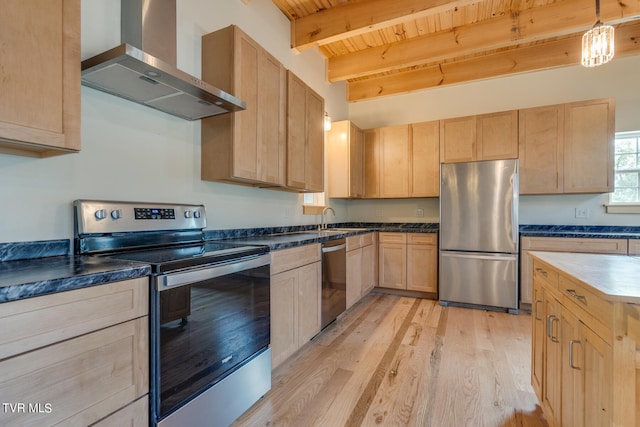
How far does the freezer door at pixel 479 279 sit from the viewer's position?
3314mm

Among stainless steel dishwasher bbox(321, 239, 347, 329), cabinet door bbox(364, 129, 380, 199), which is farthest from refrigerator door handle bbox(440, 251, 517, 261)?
stainless steel dishwasher bbox(321, 239, 347, 329)

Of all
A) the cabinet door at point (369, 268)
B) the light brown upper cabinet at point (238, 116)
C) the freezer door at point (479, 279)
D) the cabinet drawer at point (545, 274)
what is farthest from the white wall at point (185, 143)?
the cabinet drawer at point (545, 274)

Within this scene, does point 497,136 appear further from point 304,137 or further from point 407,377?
point 407,377

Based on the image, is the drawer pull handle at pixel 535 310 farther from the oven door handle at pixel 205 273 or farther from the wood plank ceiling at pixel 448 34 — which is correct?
the wood plank ceiling at pixel 448 34

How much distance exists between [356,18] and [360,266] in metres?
2.69

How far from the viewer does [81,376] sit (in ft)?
3.02

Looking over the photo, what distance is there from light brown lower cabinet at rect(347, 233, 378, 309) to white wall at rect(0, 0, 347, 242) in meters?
1.18

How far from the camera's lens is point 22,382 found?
797 millimetres

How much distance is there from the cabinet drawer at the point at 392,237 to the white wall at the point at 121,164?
2.02 meters

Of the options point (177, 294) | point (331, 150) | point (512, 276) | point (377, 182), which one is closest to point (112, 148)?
point (177, 294)

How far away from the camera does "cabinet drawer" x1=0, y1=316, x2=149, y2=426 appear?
2.61ft

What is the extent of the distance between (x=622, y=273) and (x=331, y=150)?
3.31 m

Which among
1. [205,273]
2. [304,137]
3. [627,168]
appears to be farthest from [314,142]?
[627,168]

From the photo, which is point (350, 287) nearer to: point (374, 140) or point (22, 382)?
point (374, 140)
